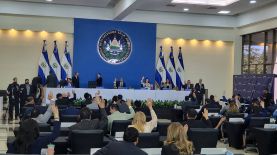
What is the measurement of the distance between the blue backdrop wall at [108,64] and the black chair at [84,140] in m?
13.3

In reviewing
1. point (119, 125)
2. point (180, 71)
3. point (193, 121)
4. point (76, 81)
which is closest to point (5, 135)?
point (119, 125)

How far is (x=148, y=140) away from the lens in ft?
19.6

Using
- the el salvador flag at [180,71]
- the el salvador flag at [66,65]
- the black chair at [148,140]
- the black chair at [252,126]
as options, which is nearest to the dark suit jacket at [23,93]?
the el salvador flag at [66,65]

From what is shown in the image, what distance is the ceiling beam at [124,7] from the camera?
14484 mm

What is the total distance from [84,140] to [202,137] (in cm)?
214

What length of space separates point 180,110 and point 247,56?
27.1 feet

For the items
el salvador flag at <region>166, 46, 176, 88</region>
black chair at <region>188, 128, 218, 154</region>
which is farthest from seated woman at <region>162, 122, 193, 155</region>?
el salvador flag at <region>166, 46, 176, 88</region>

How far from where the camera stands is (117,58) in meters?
20.1

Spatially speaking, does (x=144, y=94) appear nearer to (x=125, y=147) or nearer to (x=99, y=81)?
(x=99, y=81)

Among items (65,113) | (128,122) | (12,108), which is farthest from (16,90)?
(128,122)

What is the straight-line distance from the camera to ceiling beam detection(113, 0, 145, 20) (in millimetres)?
14484

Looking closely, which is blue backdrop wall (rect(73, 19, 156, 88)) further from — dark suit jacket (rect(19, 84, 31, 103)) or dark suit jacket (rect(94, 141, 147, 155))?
dark suit jacket (rect(94, 141, 147, 155))

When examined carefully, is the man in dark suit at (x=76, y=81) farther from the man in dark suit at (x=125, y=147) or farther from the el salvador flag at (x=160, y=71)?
the man in dark suit at (x=125, y=147)

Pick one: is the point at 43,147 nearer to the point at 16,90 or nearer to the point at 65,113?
the point at 65,113
